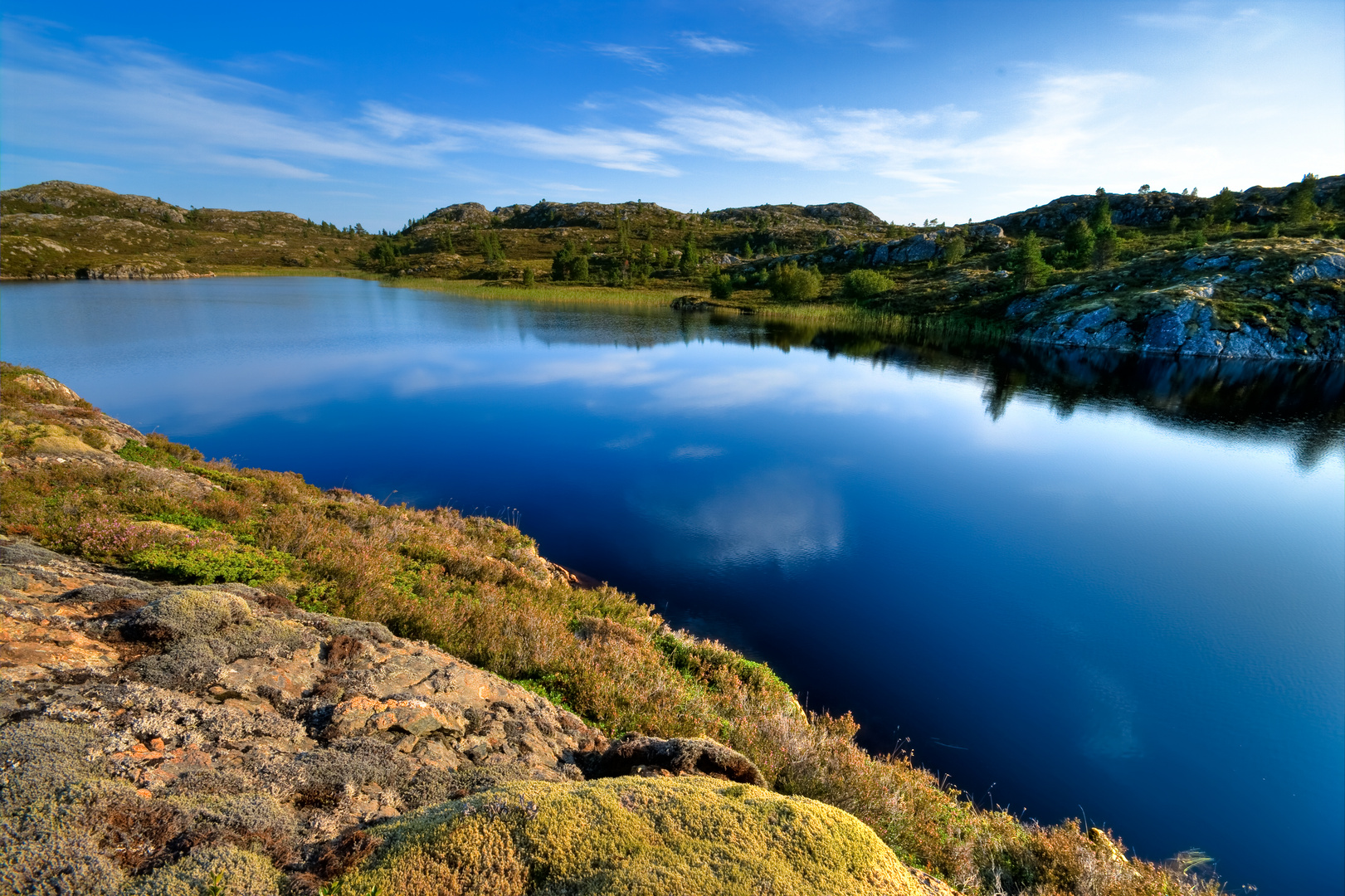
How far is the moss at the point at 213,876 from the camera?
112 inches

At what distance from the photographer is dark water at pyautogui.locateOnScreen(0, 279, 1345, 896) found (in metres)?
11.7

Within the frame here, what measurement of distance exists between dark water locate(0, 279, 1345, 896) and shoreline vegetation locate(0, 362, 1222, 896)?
2.15 metres

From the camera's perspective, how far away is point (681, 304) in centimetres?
11088

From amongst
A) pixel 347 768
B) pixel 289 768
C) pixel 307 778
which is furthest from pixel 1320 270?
pixel 289 768

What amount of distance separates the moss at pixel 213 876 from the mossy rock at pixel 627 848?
0.49m

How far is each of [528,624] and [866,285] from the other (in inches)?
4576

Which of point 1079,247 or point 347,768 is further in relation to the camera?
point 1079,247

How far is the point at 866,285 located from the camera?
365ft

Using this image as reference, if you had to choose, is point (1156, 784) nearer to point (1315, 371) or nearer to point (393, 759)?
point (393, 759)

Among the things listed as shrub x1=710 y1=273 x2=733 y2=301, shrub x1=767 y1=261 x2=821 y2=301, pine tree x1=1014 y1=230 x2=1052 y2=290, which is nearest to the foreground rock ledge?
pine tree x1=1014 y1=230 x2=1052 y2=290

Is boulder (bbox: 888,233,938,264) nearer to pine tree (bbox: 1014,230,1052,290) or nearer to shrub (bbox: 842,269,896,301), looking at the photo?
shrub (bbox: 842,269,896,301)

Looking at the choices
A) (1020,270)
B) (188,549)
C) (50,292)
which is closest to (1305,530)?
(188,549)

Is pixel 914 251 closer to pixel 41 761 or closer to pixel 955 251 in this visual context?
pixel 955 251

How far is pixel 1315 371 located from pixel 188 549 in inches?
3572
